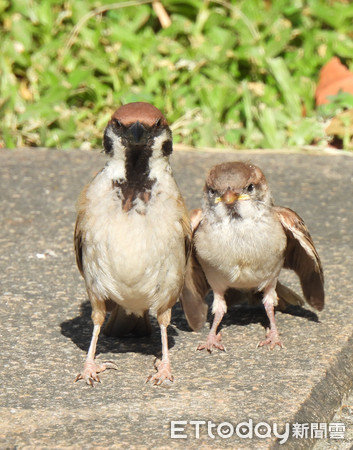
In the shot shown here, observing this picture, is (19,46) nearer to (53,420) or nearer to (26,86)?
(26,86)

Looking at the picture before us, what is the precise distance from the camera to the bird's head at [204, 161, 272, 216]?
441cm

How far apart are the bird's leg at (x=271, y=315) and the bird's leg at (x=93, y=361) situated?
846 mm

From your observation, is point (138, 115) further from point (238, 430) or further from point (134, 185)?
point (238, 430)

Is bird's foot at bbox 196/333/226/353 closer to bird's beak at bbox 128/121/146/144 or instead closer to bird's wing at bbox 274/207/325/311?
bird's wing at bbox 274/207/325/311

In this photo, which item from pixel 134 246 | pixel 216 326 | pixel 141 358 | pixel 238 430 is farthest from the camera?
pixel 216 326

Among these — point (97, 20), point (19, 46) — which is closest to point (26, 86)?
point (19, 46)

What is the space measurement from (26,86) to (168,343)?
15.9 feet

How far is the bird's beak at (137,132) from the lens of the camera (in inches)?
147

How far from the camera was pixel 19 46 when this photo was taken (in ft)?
28.6

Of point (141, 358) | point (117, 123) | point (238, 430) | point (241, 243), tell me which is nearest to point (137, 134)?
point (117, 123)

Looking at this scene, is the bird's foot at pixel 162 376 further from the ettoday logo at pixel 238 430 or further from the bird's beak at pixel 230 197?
the bird's beak at pixel 230 197

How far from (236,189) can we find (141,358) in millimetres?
1003

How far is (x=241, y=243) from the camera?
439 cm

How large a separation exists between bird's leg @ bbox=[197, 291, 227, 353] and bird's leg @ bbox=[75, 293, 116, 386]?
53 cm
